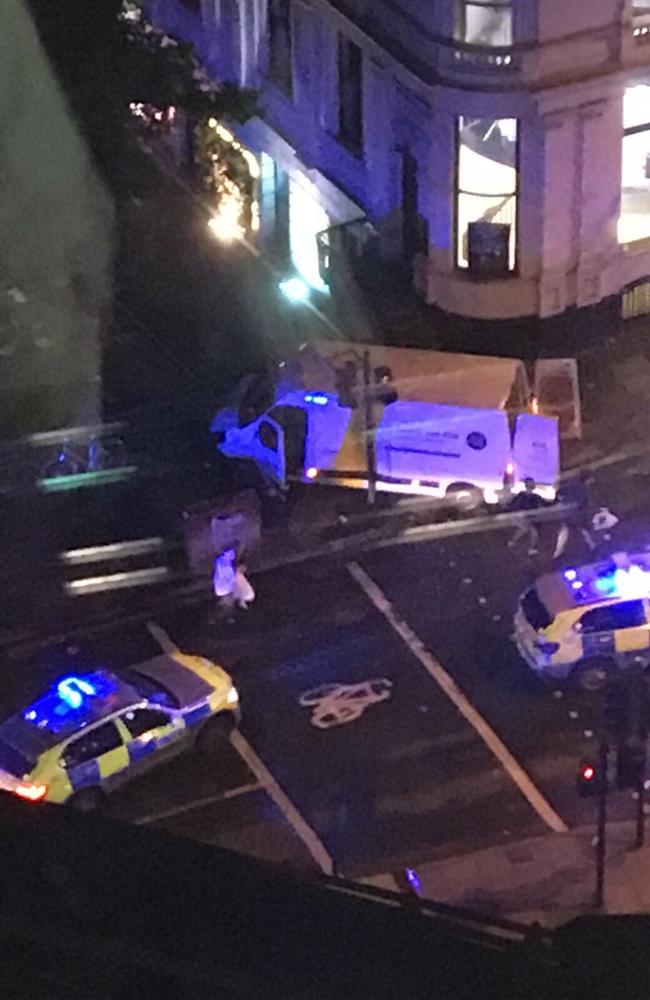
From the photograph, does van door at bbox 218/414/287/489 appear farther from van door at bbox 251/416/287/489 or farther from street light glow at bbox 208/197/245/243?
street light glow at bbox 208/197/245/243

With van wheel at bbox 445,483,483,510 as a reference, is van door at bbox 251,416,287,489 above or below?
above

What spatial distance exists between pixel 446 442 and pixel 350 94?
7.66 metres

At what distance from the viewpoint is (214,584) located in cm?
2248

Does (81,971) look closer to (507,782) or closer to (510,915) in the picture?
(510,915)

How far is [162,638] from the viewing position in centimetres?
2189

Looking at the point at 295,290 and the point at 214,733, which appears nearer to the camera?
the point at 214,733

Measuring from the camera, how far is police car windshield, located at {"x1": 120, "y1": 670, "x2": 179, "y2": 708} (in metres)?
19.5

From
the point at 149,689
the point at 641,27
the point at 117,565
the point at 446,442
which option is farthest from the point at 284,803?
the point at 641,27

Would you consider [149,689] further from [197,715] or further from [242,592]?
[242,592]

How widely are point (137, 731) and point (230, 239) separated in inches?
544

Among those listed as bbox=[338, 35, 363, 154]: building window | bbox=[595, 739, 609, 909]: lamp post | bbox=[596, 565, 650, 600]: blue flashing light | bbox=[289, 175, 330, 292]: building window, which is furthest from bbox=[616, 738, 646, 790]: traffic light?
bbox=[338, 35, 363, 154]: building window

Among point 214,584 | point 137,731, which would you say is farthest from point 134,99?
point 137,731

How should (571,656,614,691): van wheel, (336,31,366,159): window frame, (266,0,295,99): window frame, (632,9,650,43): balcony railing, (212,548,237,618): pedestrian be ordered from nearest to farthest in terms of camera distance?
(571,656,614,691): van wheel → (212,548,237,618): pedestrian → (632,9,650,43): balcony railing → (336,31,366,159): window frame → (266,0,295,99): window frame

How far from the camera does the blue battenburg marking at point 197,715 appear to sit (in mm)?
19484
